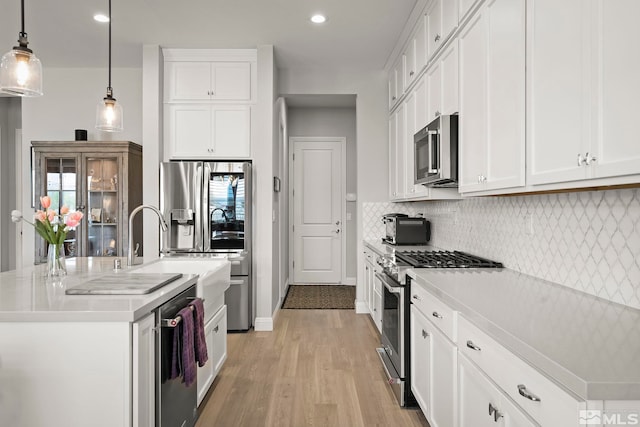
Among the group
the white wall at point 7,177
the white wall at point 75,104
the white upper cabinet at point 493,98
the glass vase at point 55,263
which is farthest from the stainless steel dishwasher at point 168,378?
the white wall at point 7,177

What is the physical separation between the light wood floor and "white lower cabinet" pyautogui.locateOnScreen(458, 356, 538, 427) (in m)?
0.91

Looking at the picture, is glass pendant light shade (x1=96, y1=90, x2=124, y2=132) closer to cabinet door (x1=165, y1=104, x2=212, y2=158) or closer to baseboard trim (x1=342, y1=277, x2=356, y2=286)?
cabinet door (x1=165, y1=104, x2=212, y2=158)

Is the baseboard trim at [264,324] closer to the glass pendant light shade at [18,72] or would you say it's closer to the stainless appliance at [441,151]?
the stainless appliance at [441,151]

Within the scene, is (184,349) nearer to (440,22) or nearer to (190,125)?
(440,22)

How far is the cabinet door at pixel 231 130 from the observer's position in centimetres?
432

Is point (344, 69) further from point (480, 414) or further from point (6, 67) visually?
point (480, 414)

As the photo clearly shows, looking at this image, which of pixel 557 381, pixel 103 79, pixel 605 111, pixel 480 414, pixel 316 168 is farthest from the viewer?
pixel 316 168

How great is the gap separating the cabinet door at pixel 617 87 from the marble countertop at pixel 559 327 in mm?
465

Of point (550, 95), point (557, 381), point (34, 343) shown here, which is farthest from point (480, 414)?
point (34, 343)

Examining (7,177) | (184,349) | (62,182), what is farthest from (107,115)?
(7,177)

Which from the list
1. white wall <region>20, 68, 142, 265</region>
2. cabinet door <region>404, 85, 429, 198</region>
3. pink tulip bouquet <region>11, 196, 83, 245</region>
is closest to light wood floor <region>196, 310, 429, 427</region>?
pink tulip bouquet <region>11, 196, 83, 245</region>

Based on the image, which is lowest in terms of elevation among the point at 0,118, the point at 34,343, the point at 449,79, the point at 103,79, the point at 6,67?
the point at 34,343

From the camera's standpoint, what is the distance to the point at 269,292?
4.27 m

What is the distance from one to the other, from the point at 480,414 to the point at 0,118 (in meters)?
6.25
